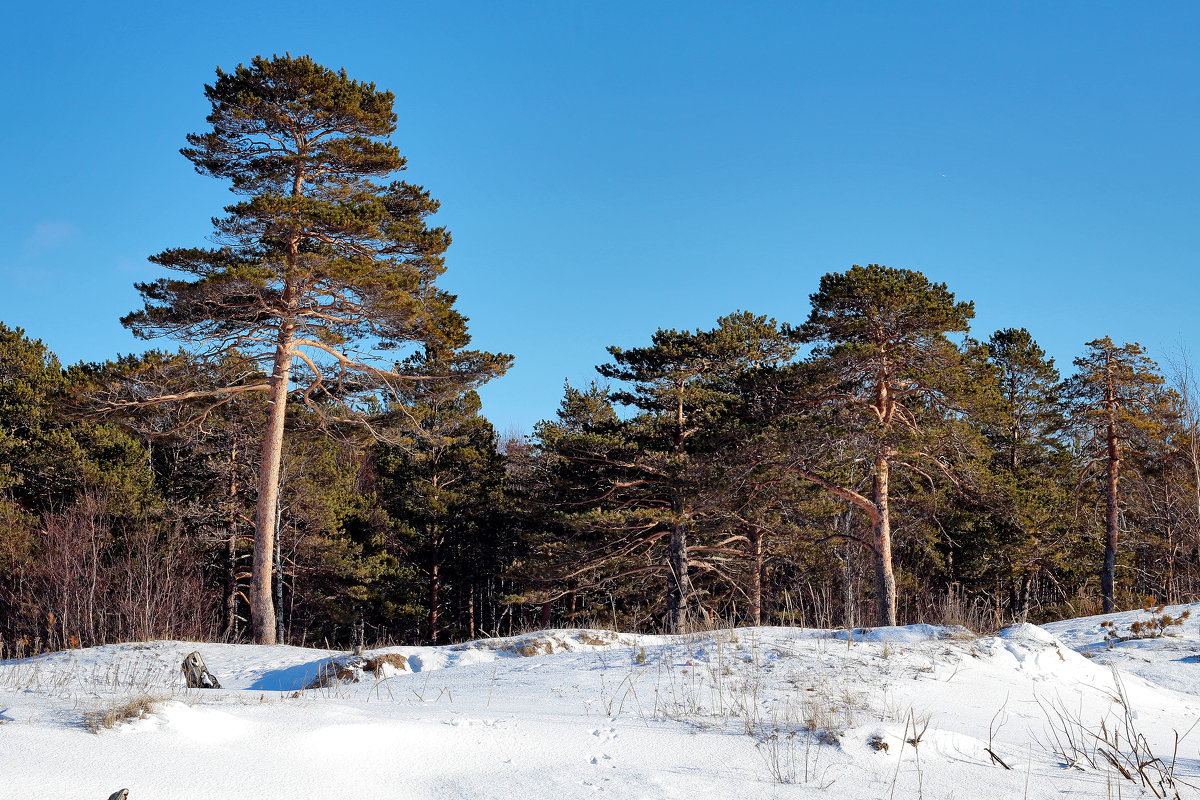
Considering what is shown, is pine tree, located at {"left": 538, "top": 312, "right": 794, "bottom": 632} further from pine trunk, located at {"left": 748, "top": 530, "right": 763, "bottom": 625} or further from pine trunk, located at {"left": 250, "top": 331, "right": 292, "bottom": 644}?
pine trunk, located at {"left": 250, "top": 331, "right": 292, "bottom": 644}

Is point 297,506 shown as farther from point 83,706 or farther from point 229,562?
point 83,706

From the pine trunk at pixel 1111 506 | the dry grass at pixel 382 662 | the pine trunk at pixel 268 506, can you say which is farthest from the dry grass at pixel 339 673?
the pine trunk at pixel 1111 506

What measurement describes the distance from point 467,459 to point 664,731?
23.6m

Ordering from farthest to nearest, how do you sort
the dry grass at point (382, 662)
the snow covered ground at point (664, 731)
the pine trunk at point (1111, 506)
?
the pine trunk at point (1111, 506)
the dry grass at point (382, 662)
the snow covered ground at point (664, 731)

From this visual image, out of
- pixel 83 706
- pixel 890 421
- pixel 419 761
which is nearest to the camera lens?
pixel 419 761

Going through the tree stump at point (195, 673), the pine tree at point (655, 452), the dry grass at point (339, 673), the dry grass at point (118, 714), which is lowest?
the dry grass at point (339, 673)

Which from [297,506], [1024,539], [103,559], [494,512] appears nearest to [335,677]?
[297,506]

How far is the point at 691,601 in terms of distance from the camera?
79.0 ft

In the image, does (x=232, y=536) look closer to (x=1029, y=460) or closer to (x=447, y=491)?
(x=447, y=491)

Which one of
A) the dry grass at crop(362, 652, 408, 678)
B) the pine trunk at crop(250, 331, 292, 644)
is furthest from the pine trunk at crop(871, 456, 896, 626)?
the pine trunk at crop(250, 331, 292, 644)

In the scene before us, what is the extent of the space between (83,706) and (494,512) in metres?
24.6

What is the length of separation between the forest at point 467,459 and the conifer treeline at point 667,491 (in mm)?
104

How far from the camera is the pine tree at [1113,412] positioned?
2192 cm

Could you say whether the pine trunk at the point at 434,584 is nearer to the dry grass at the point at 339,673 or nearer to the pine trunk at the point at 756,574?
the pine trunk at the point at 756,574
